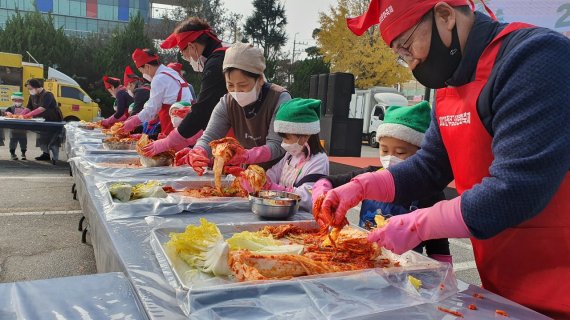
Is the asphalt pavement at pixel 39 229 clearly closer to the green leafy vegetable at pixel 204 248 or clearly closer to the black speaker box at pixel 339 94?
the green leafy vegetable at pixel 204 248

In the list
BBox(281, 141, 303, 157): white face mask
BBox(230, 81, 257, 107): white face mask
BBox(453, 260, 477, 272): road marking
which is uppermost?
BBox(230, 81, 257, 107): white face mask

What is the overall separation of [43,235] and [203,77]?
2.77m

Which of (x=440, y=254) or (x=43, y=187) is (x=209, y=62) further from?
(x=43, y=187)

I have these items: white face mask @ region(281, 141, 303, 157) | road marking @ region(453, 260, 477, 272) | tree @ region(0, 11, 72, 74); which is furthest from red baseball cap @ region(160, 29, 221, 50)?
tree @ region(0, 11, 72, 74)

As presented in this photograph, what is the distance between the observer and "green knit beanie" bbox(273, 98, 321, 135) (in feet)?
8.43

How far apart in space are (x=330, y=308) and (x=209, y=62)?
285cm

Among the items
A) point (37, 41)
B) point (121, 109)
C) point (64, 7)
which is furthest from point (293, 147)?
point (64, 7)

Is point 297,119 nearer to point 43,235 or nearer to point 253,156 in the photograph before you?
point 253,156

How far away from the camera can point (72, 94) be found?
1590 cm

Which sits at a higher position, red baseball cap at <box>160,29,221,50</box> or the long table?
red baseball cap at <box>160,29,221,50</box>

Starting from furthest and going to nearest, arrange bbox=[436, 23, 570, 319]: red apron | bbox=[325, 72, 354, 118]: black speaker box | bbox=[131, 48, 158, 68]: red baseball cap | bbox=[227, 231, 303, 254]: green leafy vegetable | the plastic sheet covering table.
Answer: bbox=[325, 72, 354, 118]: black speaker box
bbox=[131, 48, 158, 68]: red baseball cap
bbox=[227, 231, 303, 254]: green leafy vegetable
bbox=[436, 23, 570, 319]: red apron
the plastic sheet covering table

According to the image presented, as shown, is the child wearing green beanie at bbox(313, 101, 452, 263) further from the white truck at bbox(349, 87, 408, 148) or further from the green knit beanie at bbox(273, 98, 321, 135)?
the white truck at bbox(349, 87, 408, 148)

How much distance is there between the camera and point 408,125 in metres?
2.12

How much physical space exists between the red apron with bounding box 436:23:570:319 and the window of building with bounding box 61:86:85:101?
670 inches
